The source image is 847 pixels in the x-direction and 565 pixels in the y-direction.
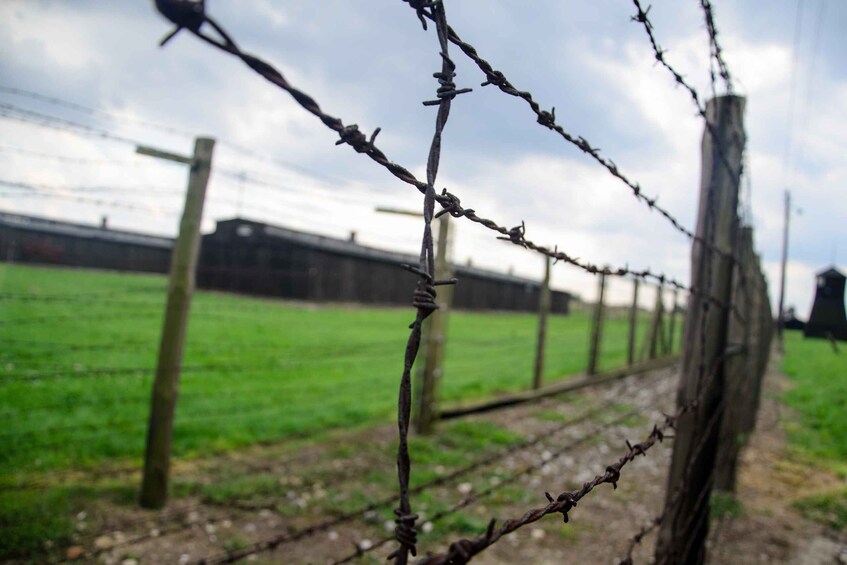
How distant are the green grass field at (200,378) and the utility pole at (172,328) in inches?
38.6

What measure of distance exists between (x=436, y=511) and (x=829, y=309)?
332cm

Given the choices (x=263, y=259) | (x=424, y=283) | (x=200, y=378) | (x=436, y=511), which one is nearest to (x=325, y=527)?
(x=424, y=283)

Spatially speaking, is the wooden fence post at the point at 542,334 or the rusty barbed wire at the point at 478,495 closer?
the rusty barbed wire at the point at 478,495

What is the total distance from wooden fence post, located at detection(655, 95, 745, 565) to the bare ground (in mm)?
671

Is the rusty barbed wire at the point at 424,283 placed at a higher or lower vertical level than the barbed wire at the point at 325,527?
higher

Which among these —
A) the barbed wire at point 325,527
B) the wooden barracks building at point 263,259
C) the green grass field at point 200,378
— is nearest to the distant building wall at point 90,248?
the wooden barracks building at point 263,259

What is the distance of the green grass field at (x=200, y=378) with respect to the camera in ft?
17.0

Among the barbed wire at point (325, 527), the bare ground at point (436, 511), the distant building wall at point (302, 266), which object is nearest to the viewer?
the barbed wire at point (325, 527)

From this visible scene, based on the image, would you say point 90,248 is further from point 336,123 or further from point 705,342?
point 336,123

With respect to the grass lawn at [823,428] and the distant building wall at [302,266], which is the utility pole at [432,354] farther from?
the distant building wall at [302,266]

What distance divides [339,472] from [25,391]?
4.00 metres

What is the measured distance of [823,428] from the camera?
865cm

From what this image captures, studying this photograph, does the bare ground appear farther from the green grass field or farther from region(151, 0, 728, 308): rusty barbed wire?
→ region(151, 0, 728, 308): rusty barbed wire

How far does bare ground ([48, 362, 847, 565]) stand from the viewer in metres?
3.69
